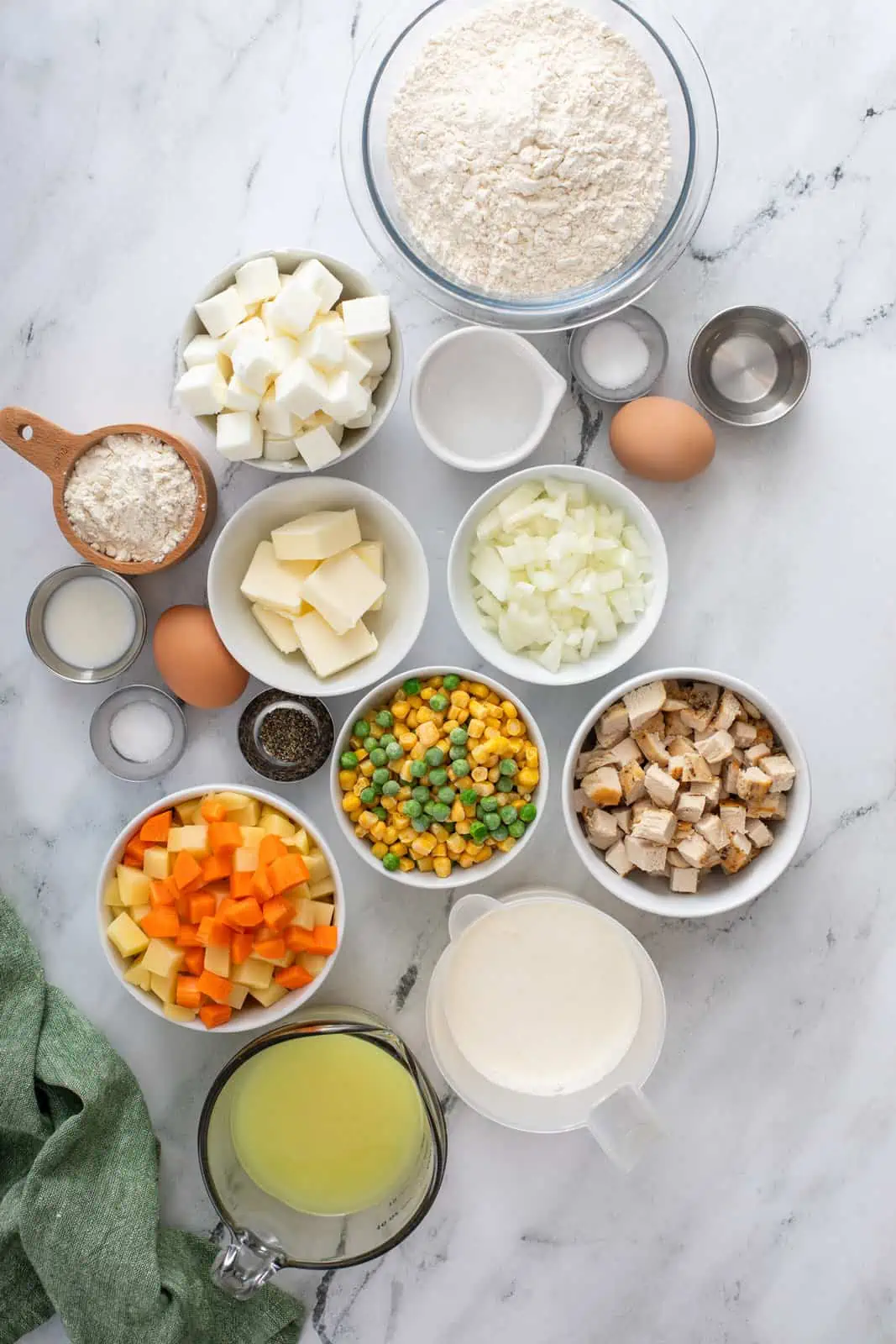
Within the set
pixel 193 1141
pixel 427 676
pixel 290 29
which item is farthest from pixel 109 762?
pixel 290 29

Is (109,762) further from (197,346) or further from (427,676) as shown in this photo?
(197,346)

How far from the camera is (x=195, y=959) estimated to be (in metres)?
1.88

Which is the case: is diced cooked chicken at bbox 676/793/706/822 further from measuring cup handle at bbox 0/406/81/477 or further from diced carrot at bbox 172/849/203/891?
measuring cup handle at bbox 0/406/81/477

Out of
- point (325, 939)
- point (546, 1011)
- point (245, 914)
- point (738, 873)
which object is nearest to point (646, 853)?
point (738, 873)

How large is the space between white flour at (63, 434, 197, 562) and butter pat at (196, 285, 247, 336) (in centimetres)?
24

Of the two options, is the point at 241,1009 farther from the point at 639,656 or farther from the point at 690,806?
the point at 639,656

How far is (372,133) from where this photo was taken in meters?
1.87

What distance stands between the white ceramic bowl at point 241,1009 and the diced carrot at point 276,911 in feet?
0.36

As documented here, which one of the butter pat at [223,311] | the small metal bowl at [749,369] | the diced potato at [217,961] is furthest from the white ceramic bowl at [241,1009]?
the small metal bowl at [749,369]

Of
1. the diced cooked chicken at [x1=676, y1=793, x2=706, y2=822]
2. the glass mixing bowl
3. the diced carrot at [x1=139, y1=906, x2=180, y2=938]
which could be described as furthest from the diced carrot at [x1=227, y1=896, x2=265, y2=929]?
the glass mixing bowl

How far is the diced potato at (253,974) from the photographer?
1.86 meters

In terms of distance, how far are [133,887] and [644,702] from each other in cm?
102

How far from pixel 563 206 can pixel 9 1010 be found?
184 centimetres

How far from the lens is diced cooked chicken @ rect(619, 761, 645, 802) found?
186cm
